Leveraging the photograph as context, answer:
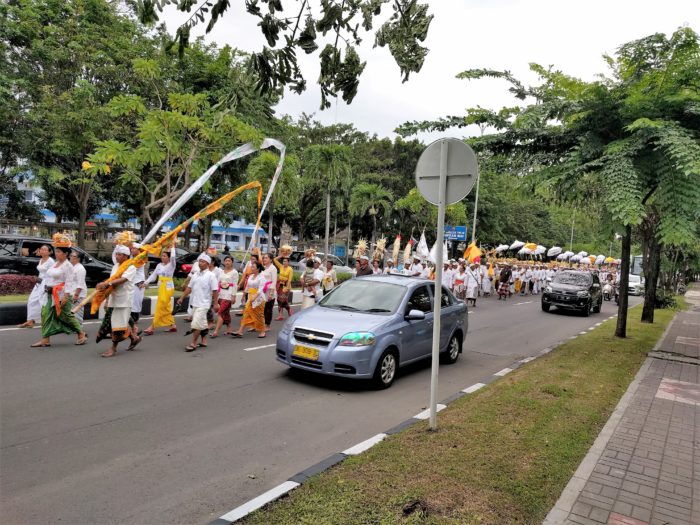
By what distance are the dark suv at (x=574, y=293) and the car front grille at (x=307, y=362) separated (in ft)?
53.4

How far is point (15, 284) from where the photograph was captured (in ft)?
44.4

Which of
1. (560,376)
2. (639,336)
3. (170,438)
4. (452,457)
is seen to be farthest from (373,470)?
(639,336)

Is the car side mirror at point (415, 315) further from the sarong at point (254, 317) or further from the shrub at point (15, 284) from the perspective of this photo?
the shrub at point (15, 284)

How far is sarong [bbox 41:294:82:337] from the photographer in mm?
8883

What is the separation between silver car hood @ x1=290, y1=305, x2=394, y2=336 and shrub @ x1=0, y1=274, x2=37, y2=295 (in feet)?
31.2

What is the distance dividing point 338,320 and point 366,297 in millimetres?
946

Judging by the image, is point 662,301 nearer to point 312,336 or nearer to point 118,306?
point 312,336

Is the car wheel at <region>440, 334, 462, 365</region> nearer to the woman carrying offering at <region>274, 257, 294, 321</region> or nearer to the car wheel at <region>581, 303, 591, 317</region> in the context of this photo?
the woman carrying offering at <region>274, 257, 294, 321</region>

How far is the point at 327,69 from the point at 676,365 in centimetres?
985

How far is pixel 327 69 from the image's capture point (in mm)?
4070

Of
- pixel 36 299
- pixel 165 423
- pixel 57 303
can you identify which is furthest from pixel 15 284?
pixel 165 423

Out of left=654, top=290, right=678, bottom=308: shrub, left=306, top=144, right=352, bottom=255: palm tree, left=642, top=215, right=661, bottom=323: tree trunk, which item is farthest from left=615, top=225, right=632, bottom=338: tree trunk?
left=654, top=290, right=678, bottom=308: shrub

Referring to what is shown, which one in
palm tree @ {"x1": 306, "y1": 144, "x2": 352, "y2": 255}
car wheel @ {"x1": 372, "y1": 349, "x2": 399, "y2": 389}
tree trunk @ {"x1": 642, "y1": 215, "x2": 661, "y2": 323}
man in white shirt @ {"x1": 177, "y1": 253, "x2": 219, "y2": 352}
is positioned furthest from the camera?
palm tree @ {"x1": 306, "y1": 144, "x2": 352, "y2": 255}

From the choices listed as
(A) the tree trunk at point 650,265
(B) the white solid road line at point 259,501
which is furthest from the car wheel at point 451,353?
(A) the tree trunk at point 650,265
